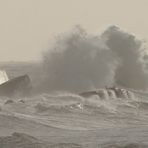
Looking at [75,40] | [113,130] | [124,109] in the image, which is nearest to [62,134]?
[113,130]

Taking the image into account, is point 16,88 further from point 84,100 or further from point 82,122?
point 82,122

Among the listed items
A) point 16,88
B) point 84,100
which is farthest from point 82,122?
point 16,88

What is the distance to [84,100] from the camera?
73.2ft

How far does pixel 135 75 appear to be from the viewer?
3662 centimetres

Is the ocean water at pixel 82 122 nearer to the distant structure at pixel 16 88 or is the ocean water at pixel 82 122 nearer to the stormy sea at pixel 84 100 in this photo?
the stormy sea at pixel 84 100

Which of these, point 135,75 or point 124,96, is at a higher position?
point 135,75

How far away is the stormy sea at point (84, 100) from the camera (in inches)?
496

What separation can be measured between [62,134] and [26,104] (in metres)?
7.60

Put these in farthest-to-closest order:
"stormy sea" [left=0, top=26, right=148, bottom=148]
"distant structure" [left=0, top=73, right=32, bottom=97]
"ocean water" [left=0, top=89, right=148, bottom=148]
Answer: "distant structure" [left=0, top=73, right=32, bottom=97]
"stormy sea" [left=0, top=26, right=148, bottom=148]
"ocean water" [left=0, top=89, right=148, bottom=148]

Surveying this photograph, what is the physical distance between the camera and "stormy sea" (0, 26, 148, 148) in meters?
12.6

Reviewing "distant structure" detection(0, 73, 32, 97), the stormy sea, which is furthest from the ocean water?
"distant structure" detection(0, 73, 32, 97)

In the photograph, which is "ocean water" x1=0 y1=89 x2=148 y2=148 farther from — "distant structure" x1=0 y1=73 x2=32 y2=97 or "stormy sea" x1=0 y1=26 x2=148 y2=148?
"distant structure" x1=0 y1=73 x2=32 y2=97

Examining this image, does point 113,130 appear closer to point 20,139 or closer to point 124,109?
point 20,139

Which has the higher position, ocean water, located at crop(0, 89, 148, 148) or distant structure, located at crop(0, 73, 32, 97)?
distant structure, located at crop(0, 73, 32, 97)
